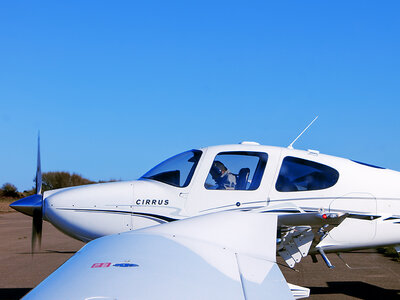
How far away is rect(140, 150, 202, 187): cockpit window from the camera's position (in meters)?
7.03

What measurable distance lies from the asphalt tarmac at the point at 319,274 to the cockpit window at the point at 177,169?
1813mm

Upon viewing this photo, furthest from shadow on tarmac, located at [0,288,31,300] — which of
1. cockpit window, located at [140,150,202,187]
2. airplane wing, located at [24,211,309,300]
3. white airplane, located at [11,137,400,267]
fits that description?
airplane wing, located at [24,211,309,300]

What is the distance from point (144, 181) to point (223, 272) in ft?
12.1

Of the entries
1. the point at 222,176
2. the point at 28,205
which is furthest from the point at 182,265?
the point at 28,205

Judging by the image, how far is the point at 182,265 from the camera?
11.9 ft

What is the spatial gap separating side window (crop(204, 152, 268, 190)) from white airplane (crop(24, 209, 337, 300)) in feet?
5.83

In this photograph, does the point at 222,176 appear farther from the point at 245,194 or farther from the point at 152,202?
the point at 152,202

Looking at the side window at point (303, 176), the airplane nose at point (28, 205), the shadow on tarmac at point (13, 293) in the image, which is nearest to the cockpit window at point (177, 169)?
the side window at point (303, 176)

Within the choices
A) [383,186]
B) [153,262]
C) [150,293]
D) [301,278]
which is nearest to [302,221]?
[383,186]

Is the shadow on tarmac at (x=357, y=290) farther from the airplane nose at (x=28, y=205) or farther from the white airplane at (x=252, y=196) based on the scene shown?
the airplane nose at (x=28, y=205)

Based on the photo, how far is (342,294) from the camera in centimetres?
856

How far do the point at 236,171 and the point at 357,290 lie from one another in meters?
3.73

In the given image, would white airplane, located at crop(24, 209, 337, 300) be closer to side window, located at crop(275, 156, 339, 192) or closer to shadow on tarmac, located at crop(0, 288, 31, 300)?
side window, located at crop(275, 156, 339, 192)

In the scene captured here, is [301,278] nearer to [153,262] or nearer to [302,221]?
[302,221]
